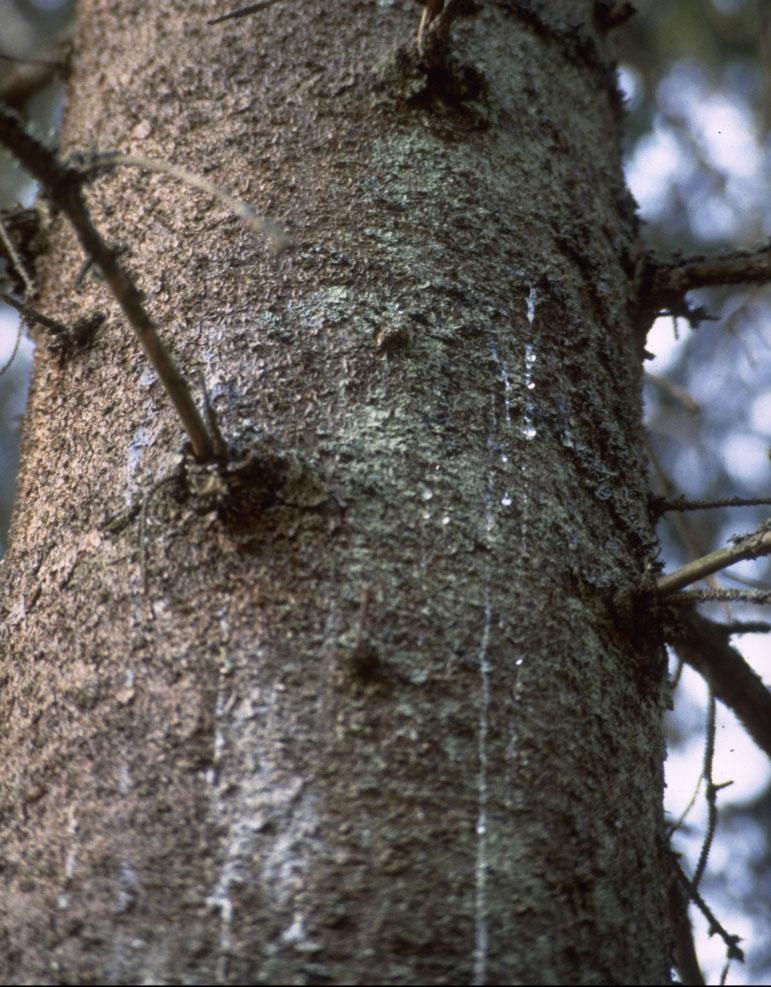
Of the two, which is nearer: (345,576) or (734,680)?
(345,576)

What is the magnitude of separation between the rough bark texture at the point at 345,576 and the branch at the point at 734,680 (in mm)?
424

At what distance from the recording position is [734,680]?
1.56m

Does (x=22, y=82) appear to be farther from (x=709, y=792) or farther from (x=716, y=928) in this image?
(x=716, y=928)

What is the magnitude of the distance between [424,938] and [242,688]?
25 centimetres

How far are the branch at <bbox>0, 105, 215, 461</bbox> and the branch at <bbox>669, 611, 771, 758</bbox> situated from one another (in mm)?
926

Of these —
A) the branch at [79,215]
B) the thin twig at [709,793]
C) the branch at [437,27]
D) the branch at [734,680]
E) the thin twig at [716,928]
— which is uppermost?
the branch at [437,27]

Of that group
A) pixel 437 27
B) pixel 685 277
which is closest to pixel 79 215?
pixel 437 27

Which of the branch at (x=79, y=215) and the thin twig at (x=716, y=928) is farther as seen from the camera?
the thin twig at (x=716, y=928)

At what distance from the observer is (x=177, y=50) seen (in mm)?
1449

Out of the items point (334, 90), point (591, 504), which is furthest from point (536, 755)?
point (334, 90)

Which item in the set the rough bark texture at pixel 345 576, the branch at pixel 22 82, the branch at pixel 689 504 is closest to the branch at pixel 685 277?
the rough bark texture at pixel 345 576

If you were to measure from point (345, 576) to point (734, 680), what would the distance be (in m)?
0.85

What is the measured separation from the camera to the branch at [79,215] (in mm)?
829

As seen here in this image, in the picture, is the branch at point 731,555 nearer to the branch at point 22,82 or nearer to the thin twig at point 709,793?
the thin twig at point 709,793
